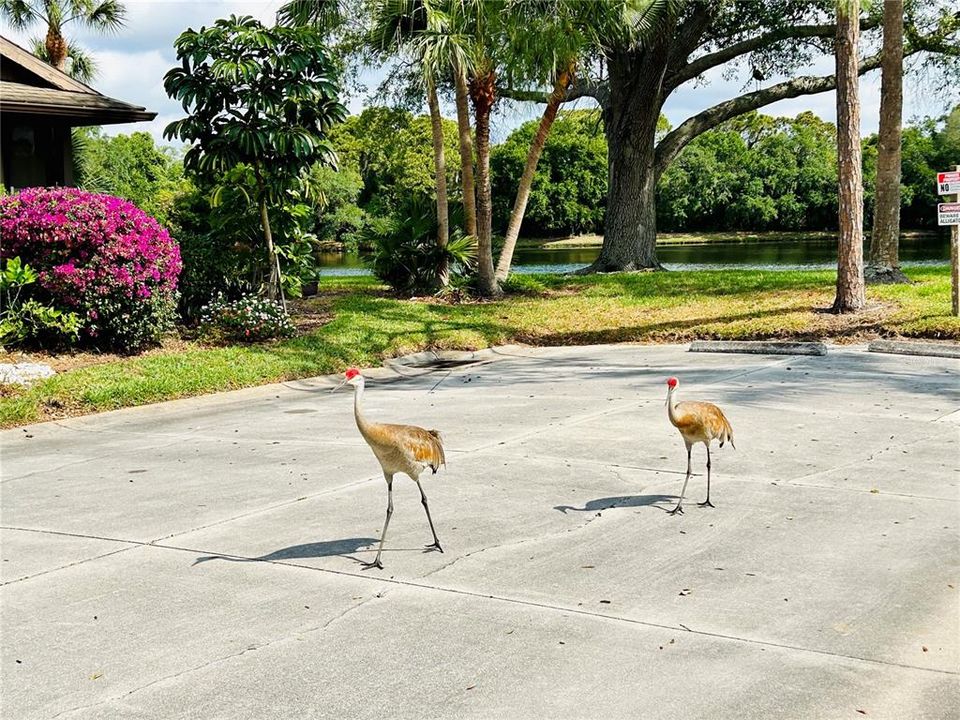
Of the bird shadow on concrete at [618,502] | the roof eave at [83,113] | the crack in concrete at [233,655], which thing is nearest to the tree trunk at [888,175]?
the roof eave at [83,113]

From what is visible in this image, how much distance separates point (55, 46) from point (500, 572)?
36077mm

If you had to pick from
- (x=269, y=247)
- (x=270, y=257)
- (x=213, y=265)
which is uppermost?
(x=269, y=247)

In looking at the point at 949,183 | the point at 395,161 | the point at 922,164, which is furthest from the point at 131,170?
the point at 922,164

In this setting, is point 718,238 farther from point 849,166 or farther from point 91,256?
→ point 91,256

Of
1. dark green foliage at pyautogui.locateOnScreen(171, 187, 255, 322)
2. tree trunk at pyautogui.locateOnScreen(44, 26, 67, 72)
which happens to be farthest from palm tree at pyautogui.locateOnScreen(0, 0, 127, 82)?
dark green foliage at pyautogui.locateOnScreen(171, 187, 255, 322)

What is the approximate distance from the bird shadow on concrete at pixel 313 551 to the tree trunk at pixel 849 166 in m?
12.1

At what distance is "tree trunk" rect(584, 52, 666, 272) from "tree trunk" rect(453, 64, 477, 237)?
527cm

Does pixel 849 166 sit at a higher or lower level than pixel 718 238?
higher

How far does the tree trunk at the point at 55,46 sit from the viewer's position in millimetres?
35844

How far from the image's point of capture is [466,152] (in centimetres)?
2150

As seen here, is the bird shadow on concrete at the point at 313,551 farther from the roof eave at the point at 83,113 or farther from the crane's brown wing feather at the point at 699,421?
the roof eave at the point at 83,113

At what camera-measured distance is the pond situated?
106 feet

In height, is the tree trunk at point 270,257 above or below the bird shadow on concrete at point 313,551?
above

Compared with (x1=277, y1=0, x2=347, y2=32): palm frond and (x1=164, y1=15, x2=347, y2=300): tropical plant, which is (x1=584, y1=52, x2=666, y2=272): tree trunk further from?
(x1=164, y1=15, x2=347, y2=300): tropical plant
